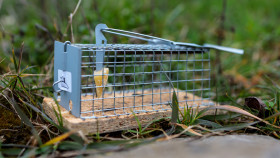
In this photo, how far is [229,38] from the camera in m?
3.20

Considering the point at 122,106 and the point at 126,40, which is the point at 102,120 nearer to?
the point at 122,106

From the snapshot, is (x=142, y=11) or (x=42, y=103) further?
(x=142, y=11)

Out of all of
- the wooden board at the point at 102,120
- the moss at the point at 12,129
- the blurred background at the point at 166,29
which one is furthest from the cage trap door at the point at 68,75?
the blurred background at the point at 166,29

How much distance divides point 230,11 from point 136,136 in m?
2.82

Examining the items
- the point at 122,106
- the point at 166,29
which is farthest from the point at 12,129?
the point at 166,29

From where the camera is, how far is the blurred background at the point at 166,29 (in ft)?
6.26

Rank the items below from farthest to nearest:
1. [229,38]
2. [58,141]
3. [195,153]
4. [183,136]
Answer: [229,38]
[183,136]
[58,141]
[195,153]

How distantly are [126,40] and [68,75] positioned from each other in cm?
79

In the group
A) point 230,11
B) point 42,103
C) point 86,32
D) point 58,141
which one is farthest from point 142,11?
point 58,141

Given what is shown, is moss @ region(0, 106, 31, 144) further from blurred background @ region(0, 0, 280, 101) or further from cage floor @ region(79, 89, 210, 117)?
blurred background @ region(0, 0, 280, 101)

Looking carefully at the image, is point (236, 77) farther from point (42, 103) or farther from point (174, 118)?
point (42, 103)

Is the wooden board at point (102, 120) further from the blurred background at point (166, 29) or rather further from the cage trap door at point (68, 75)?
the blurred background at point (166, 29)

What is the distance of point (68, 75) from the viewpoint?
3.66 ft

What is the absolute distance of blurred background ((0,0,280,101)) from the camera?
1.91 m
